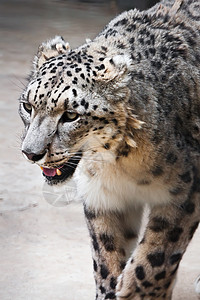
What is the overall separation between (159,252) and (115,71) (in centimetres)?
119

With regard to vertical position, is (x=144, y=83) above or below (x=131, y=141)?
above

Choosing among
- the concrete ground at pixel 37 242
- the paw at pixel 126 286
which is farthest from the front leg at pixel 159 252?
the concrete ground at pixel 37 242

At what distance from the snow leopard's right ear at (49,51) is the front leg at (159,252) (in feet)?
3.69

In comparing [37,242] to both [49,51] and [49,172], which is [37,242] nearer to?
[49,172]

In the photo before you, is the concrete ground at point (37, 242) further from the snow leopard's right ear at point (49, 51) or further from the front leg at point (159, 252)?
the snow leopard's right ear at point (49, 51)

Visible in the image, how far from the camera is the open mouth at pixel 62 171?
13.5 feet

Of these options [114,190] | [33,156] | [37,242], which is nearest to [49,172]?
[33,156]

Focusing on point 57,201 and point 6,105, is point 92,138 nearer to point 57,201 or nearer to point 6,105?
point 57,201

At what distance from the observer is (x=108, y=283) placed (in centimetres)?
470

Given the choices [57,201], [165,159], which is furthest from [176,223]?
[57,201]

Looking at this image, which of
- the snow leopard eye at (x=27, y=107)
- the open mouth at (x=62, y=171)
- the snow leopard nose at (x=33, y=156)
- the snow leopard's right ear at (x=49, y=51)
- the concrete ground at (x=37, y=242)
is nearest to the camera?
the snow leopard nose at (x=33, y=156)

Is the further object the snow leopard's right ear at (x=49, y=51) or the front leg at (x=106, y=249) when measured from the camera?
the front leg at (x=106, y=249)

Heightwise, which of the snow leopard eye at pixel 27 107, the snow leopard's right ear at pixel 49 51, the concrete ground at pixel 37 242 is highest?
the snow leopard's right ear at pixel 49 51

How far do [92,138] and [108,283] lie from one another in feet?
3.75
